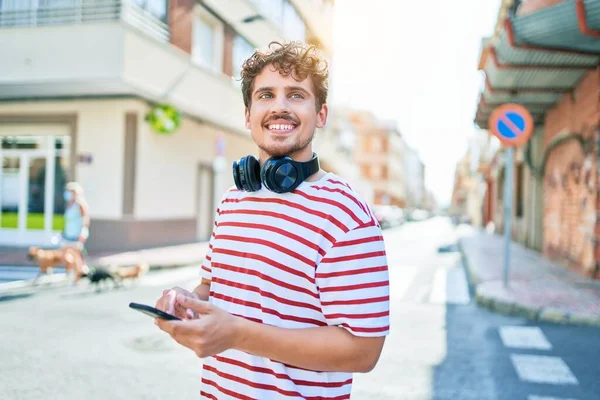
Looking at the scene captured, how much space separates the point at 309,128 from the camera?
165 centimetres

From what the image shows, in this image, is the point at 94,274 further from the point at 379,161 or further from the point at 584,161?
the point at 379,161

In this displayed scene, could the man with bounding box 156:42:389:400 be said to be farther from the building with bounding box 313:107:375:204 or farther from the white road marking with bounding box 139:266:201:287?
the building with bounding box 313:107:375:204

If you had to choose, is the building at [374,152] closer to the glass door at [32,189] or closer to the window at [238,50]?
the window at [238,50]

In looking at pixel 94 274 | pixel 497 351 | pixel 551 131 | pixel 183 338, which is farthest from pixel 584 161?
pixel 183 338

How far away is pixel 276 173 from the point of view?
1531 mm

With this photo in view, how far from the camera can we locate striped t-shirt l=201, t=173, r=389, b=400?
1.41 meters

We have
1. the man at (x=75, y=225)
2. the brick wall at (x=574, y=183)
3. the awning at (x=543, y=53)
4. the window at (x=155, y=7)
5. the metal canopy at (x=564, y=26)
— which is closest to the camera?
the metal canopy at (x=564, y=26)

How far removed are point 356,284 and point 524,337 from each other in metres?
5.27

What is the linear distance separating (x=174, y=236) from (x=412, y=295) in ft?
33.8

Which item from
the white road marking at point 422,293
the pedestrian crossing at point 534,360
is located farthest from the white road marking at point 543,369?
the white road marking at point 422,293

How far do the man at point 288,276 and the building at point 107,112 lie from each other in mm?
12428

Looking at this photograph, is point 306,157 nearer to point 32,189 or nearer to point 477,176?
point 32,189

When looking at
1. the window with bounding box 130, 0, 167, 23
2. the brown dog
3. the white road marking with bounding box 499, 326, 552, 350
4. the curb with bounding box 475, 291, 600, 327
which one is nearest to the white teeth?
the white road marking with bounding box 499, 326, 552, 350

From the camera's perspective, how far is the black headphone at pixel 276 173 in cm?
154
